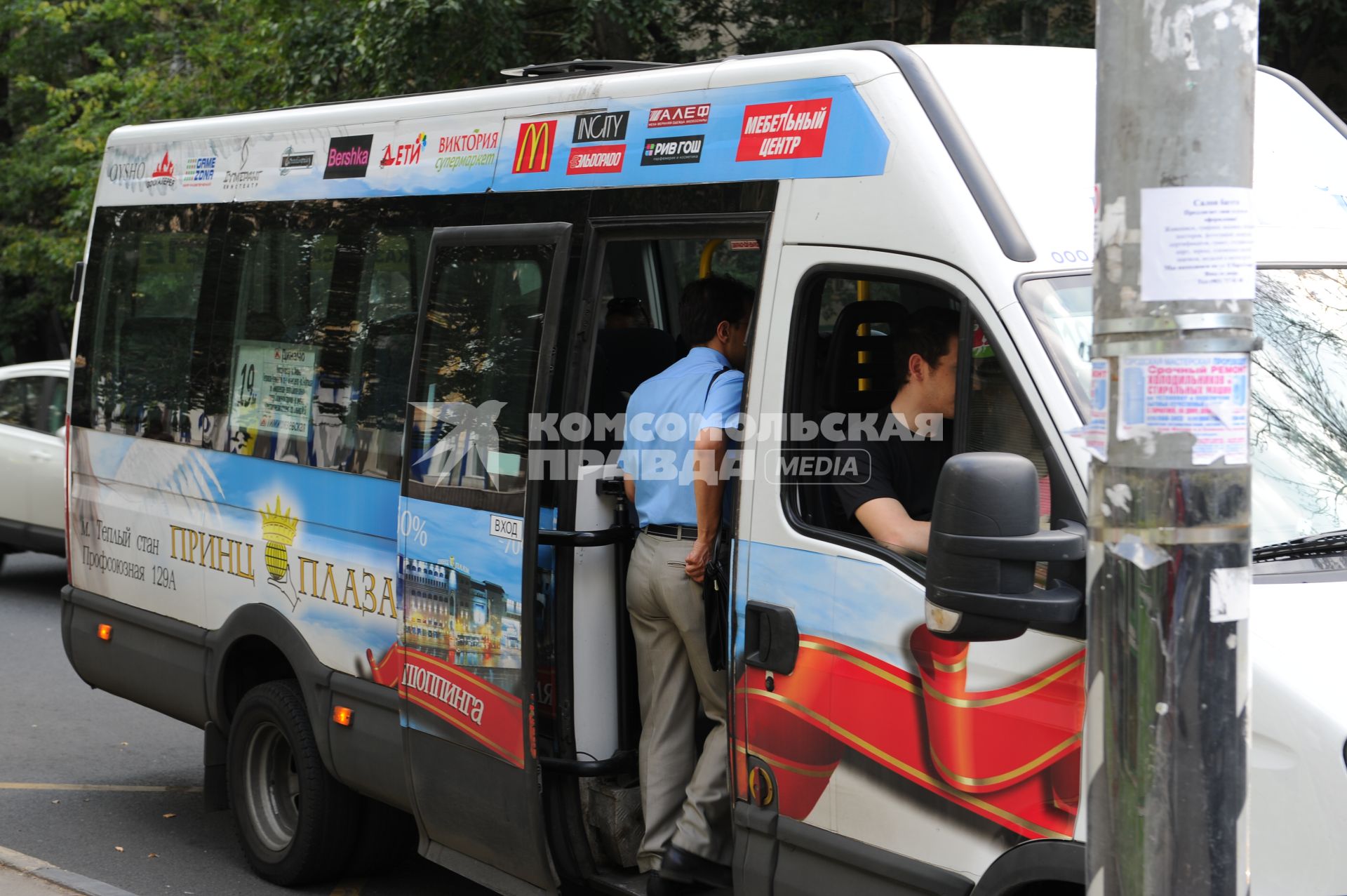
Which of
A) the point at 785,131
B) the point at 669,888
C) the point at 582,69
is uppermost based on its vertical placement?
the point at 582,69

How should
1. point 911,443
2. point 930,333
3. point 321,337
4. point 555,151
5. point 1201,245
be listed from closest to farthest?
point 1201,245
point 930,333
point 911,443
point 555,151
point 321,337

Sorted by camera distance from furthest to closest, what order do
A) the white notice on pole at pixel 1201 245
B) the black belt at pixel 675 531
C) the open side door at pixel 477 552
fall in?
the open side door at pixel 477 552 → the black belt at pixel 675 531 → the white notice on pole at pixel 1201 245

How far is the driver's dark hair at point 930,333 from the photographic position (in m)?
3.93

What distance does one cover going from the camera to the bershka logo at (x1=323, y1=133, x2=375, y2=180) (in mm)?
5621

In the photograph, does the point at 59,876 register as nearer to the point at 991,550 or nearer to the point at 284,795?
the point at 284,795

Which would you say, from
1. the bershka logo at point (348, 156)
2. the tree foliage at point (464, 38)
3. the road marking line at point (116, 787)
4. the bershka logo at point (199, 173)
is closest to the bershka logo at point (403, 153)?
the bershka logo at point (348, 156)

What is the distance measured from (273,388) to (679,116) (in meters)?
2.35

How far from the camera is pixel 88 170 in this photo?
61.2 feet

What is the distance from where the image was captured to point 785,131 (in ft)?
13.5

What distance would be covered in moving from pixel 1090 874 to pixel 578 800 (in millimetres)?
2473

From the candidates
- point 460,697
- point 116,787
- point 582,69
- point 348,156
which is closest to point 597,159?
point 582,69

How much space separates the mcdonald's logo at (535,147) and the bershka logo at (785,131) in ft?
2.87

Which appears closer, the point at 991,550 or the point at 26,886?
the point at 991,550

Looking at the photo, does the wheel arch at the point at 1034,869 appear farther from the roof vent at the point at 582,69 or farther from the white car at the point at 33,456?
the white car at the point at 33,456
